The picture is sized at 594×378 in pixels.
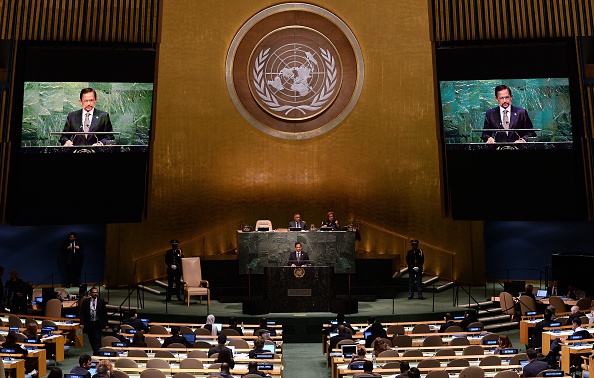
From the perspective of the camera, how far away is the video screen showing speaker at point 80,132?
18.0 metres

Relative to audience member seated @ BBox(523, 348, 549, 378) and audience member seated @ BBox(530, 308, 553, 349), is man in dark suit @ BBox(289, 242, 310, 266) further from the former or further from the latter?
audience member seated @ BBox(523, 348, 549, 378)

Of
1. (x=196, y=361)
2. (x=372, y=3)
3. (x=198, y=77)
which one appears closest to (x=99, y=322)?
(x=196, y=361)

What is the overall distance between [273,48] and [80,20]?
4626 millimetres

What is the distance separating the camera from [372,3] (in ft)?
67.2

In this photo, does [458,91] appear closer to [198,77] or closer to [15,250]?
[198,77]

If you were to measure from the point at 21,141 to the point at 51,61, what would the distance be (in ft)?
6.05

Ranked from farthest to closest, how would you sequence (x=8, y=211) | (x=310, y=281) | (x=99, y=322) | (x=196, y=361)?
(x=8, y=211)
(x=310, y=281)
(x=99, y=322)
(x=196, y=361)

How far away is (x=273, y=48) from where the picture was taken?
20.7 m

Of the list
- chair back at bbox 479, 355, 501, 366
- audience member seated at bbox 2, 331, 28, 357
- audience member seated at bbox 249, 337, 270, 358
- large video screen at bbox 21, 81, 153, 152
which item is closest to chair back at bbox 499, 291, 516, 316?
chair back at bbox 479, 355, 501, 366

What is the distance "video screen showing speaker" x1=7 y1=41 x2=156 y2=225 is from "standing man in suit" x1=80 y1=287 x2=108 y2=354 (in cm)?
427

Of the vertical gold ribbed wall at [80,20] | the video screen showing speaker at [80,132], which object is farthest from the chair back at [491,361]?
the vertical gold ribbed wall at [80,20]

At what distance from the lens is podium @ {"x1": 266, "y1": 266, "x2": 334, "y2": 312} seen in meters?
16.6

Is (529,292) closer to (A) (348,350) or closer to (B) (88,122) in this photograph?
(A) (348,350)

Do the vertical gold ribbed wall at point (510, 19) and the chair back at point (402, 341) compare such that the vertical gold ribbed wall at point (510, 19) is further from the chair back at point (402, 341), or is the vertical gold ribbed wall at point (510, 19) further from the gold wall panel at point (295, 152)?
the chair back at point (402, 341)
